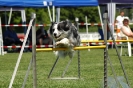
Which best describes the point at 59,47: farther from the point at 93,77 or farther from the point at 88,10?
the point at 88,10

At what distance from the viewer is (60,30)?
21.7 ft

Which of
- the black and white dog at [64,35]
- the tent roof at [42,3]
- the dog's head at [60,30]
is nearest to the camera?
the black and white dog at [64,35]

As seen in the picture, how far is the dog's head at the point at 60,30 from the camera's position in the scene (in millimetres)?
6574

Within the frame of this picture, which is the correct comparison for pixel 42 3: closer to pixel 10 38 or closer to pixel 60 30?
pixel 10 38

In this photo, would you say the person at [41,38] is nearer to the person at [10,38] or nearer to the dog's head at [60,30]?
the person at [10,38]

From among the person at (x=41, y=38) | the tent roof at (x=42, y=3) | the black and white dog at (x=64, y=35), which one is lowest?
the person at (x=41, y=38)

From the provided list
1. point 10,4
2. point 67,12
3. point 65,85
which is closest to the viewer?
point 65,85

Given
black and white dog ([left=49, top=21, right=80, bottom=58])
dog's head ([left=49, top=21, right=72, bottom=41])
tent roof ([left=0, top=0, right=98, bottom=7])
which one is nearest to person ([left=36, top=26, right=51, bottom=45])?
tent roof ([left=0, top=0, right=98, bottom=7])

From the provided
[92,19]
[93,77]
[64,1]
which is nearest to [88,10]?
[92,19]

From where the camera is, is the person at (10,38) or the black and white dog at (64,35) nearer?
the black and white dog at (64,35)

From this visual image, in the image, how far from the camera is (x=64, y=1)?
52.2 feet

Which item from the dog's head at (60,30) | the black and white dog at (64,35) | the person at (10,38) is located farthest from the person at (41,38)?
the dog's head at (60,30)

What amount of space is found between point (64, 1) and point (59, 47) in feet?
31.5

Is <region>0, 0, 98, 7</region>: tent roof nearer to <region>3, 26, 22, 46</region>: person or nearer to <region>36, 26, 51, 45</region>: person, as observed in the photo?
<region>3, 26, 22, 46</region>: person
